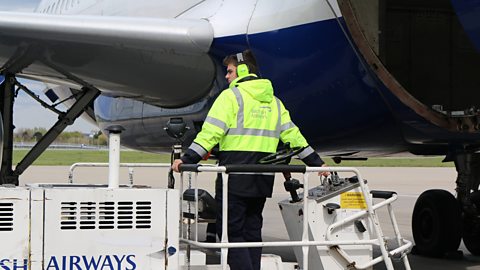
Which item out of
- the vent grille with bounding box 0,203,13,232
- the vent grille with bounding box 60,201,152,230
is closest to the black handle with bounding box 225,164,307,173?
the vent grille with bounding box 60,201,152,230

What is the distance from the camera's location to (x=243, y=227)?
638 centimetres

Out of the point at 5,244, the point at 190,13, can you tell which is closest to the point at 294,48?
the point at 190,13

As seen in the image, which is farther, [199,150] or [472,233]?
[472,233]

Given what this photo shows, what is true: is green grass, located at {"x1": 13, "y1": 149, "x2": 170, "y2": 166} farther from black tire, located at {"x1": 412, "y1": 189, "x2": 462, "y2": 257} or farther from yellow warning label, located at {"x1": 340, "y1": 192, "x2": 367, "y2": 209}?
yellow warning label, located at {"x1": 340, "y1": 192, "x2": 367, "y2": 209}

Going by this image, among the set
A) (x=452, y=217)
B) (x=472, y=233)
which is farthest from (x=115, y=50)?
(x=472, y=233)

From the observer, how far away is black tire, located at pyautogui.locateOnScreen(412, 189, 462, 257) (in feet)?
36.1

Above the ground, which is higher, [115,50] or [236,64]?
[115,50]

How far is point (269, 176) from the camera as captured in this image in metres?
6.34

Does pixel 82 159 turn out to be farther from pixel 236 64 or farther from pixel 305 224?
pixel 305 224

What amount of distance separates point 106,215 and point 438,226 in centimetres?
649

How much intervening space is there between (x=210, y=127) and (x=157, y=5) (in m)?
4.63

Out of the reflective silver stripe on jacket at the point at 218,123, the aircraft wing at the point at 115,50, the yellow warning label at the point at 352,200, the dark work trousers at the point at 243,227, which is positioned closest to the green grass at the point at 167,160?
the aircraft wing at the point at 115,50

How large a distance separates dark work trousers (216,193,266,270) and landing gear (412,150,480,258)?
473 centimetres

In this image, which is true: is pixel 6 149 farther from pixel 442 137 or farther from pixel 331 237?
pixel 442 137
